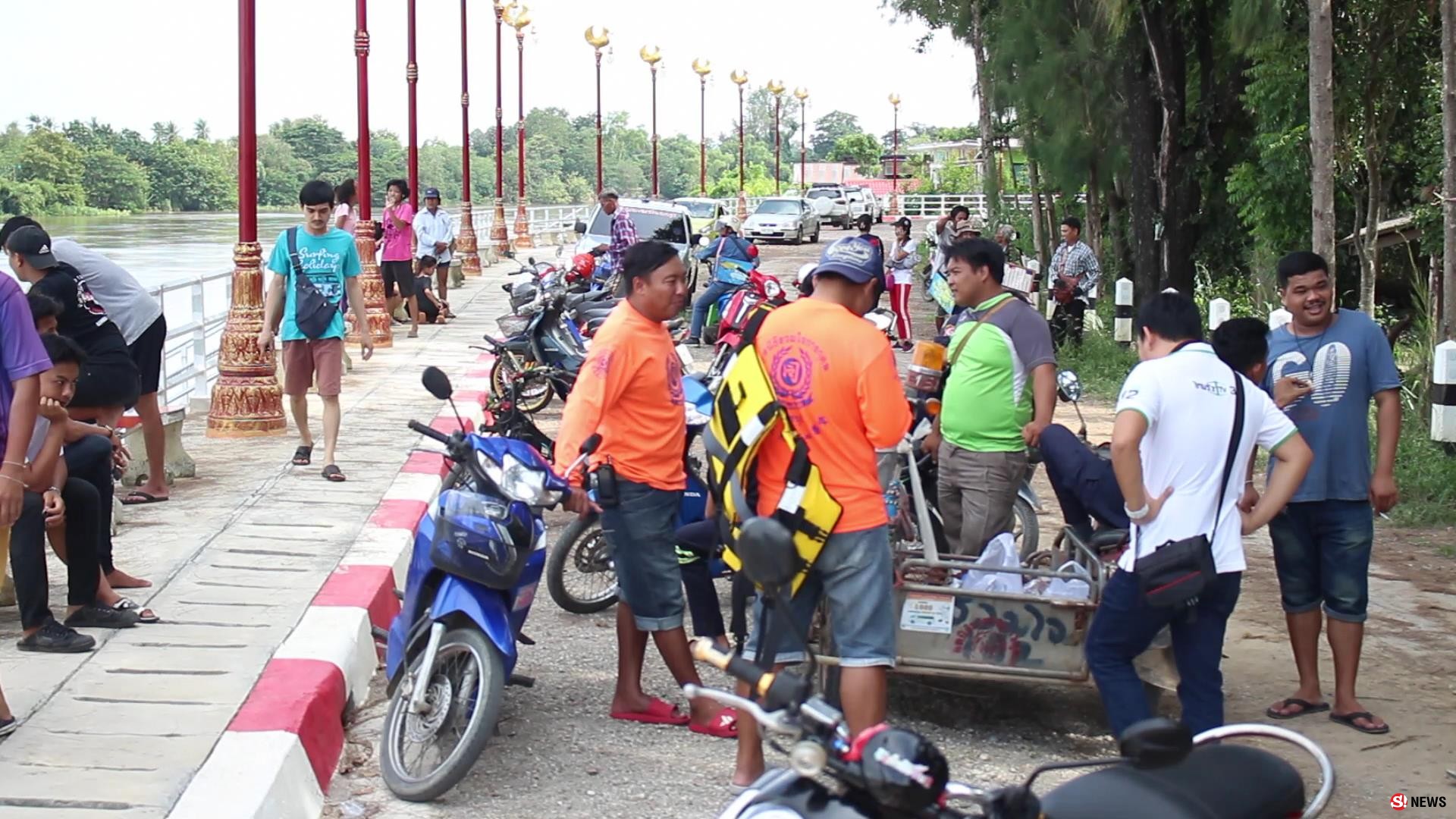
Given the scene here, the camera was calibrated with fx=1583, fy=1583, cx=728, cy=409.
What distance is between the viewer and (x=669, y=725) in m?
5.92

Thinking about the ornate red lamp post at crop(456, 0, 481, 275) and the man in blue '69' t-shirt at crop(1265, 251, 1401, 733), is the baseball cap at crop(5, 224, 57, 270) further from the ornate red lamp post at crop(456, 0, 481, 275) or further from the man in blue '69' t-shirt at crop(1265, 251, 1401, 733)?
the ornate red lamp post at crop(456, 0, 481, 275)

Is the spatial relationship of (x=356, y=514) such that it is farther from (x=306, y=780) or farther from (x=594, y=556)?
(x=306, y=780)

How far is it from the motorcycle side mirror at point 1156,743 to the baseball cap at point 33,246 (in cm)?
556

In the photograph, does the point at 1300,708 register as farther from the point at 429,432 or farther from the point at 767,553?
the point at 767,553

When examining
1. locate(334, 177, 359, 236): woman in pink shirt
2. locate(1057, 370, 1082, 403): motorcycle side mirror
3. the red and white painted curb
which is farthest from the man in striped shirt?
the red and white painted curb

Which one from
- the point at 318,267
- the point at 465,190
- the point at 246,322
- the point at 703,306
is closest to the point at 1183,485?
the point at 318,267

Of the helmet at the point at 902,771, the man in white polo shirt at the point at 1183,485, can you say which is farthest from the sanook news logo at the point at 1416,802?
the helmet at the point at 902,771

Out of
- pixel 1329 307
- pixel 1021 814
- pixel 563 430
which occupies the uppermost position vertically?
pixel 1329 307

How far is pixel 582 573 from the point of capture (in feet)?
25.1

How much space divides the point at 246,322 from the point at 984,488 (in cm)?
716

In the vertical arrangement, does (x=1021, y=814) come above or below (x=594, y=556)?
above

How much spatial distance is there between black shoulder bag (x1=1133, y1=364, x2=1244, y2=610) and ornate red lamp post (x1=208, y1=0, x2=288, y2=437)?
26.6 ft

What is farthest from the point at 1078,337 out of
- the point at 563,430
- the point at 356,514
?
the point at 563,430

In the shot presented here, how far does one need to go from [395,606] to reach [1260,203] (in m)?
13.0
